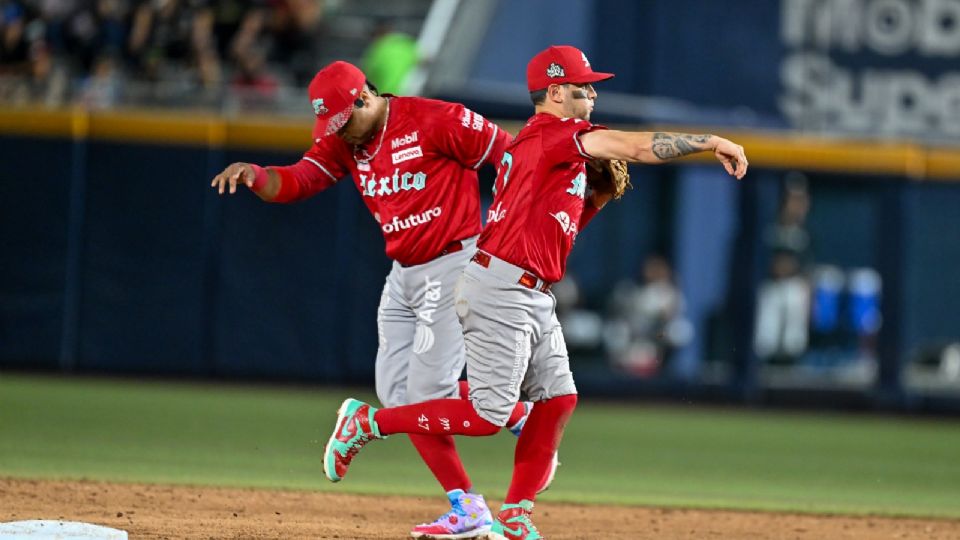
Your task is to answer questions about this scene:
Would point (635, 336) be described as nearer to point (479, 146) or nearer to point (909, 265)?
point (909, 265)

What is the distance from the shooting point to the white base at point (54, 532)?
5.00 metres

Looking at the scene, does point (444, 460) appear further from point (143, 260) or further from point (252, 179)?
point (143, 260)

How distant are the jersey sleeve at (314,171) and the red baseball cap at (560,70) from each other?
A: 1.05 meters

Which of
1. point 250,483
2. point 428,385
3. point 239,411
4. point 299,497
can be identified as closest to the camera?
point 428,385

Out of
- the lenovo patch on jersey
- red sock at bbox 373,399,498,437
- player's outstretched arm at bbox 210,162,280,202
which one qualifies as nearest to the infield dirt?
red sock at bbox 373,399,498,437

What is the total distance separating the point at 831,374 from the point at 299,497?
7.21 meters

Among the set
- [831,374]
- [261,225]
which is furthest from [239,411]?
[831,374]

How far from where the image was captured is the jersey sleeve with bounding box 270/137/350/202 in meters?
6.12

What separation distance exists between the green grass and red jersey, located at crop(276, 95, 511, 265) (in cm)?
194

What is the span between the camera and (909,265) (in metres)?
13.1

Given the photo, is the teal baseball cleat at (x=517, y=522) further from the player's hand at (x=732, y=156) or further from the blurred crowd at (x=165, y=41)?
the blurred crowd at (x=165, y=41)

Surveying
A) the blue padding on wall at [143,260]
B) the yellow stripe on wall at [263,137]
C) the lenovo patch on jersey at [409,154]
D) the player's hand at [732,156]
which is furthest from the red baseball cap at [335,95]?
the blue padding on wall at [143,260]

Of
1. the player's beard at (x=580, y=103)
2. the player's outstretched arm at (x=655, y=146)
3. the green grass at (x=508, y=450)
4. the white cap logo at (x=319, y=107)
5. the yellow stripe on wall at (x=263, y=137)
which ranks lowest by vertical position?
the green grass at (x=508, y=450)

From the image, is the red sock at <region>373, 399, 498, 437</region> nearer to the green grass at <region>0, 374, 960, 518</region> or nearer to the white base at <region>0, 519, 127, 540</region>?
the white base at <region>0, 519, 127, 540</region>
